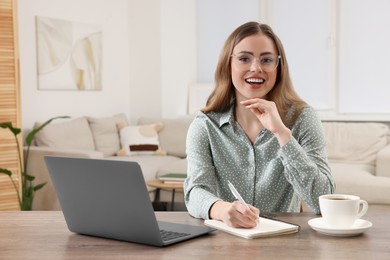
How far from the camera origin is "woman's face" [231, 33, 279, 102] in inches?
73.0

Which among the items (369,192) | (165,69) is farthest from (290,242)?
(165,69)

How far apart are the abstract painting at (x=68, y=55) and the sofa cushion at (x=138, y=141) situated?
0.60 metres

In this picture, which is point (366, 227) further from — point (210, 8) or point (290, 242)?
point (210, 8)

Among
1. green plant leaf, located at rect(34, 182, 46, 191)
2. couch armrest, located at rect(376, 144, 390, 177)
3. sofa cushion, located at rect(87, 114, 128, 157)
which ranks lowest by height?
green plant leaf, located at rect(34, 182, 46, 191)

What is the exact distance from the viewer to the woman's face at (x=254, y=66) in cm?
186

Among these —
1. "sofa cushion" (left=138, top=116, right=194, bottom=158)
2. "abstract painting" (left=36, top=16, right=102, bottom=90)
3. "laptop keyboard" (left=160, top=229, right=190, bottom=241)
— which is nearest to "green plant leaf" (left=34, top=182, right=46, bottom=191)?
"abstract painting" (left=36, top=16, right=102, bottom=90)

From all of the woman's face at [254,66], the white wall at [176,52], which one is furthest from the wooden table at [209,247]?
the white wall at [176,52]

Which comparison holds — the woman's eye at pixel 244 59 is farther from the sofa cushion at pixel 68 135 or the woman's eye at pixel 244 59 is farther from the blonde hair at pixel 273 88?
the sofa cushion at pixel 68 135

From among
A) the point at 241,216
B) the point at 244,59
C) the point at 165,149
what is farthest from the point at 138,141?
the point at 241,216

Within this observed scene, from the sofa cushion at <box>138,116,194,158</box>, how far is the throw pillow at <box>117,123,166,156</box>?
91 millimetres

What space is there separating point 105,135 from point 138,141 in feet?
0.99

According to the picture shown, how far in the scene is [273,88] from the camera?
6.52 ft

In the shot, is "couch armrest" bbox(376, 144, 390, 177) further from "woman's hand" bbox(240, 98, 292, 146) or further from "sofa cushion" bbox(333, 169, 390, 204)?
"woman's hand" bbox(240, 98, 292, 146)

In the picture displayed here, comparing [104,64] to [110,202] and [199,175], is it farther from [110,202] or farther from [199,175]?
[110,202]
